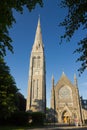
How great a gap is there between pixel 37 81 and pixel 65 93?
37.6 ft

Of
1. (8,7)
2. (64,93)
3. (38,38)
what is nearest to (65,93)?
(64,93)

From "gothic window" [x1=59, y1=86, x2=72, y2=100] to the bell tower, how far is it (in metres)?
6.47

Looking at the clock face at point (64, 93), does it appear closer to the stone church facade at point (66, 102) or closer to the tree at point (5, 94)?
the stone church facade at point (66, 102)

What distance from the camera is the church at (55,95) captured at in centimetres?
5375

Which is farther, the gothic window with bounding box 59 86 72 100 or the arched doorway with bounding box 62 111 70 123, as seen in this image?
the gothic window with bounding box 59 86 72 100

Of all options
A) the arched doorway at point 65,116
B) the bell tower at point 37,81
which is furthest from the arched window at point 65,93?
the bell tower at point 37,81

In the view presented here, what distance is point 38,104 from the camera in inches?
2057

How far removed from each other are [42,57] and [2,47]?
174 ft

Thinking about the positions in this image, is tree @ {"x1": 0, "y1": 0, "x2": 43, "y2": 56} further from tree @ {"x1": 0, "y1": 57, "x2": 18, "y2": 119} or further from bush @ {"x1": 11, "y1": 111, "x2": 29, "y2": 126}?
bush @ {"x1": 11, "y1": 111, "x2": 29, "y2": 126}

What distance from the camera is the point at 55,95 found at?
59.0 meters

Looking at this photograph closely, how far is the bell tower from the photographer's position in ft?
173

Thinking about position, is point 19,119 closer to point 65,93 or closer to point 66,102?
point 66,102

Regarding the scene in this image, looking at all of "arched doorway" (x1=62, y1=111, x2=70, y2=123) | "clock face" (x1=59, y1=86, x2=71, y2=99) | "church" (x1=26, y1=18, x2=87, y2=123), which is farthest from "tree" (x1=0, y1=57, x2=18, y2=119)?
"clock face" (x1=59, y1=86, x2=71, y2=99)

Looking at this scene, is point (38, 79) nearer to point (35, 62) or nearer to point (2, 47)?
point (35, 62)
